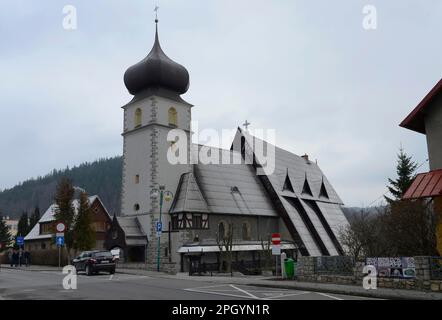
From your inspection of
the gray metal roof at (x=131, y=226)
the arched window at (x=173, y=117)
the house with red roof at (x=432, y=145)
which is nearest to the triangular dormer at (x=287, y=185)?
the arched window at (x=173, y=117)

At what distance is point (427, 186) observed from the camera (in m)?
18.0

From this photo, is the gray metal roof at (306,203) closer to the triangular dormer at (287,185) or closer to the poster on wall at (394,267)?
the triangular dormer at (287,185)

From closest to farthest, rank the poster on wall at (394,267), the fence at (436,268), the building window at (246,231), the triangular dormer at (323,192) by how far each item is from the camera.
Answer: the fence at (436,268) < the poster on wall at (394,267) < the building window at (246,231) < the triangular dormer at (323,192)

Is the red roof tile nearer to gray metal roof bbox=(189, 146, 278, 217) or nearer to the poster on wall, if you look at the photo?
the poster on wall

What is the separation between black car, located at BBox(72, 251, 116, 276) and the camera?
28891mm

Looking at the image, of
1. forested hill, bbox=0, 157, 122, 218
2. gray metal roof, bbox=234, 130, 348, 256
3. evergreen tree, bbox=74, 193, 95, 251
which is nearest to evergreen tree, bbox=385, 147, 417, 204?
gray metal roof, bbox=234, 130, 348, 256

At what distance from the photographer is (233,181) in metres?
46.0

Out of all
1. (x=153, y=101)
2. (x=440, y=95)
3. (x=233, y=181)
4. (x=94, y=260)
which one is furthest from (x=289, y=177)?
(x=440, y=95)

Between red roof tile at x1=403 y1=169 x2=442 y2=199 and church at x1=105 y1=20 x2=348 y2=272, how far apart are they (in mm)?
Result: 18275

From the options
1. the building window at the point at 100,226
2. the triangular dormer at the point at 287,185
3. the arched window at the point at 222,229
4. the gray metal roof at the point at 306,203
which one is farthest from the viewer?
the building window at the point at 100,226

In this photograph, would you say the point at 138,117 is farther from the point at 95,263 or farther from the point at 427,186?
the point at 427,186

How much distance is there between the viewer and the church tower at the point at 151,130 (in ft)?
135
